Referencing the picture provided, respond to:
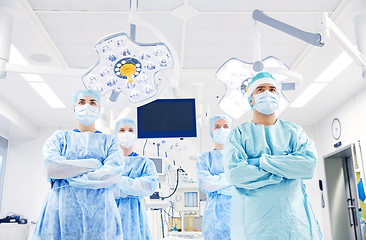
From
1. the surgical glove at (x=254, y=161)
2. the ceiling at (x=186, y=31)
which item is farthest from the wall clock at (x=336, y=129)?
the surgical glove at (x=254, y=161)

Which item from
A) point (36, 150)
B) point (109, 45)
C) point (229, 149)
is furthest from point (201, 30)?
point (36, 150)

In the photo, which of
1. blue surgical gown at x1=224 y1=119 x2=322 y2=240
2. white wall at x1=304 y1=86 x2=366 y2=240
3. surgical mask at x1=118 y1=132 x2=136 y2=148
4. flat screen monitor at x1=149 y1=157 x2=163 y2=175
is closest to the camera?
blue surgical gown at x1=224 y1=119 x2=322 y2=240

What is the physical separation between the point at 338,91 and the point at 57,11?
4.56 m

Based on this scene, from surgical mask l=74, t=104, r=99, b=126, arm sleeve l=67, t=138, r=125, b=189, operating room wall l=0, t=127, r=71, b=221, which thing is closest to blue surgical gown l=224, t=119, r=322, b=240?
arm sleeve l=67, t=138, r=125, b=189

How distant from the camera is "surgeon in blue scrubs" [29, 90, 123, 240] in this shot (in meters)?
1.96

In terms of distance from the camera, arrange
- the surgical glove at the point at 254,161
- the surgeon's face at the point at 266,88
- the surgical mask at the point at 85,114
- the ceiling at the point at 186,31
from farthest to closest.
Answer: the ceiling at the point at 186,31
the surgical mask at the point at 85,114
the surgeon's face at the point at 266,88
the surgical glove at the point at 254,161

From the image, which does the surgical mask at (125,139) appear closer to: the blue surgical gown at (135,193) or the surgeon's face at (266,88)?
the blue surgical gown at (135,193)

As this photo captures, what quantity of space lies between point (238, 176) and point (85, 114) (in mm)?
1027

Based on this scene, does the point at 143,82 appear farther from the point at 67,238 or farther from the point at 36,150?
the point at 36,150

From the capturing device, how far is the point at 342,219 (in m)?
7.64

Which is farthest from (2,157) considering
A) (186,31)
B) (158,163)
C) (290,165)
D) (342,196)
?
(290,165)

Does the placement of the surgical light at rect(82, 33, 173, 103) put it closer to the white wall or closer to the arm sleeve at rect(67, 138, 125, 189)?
the arm sleeve at rect(67, 138, 125, 189)

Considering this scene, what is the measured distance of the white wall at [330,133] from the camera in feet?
20.5

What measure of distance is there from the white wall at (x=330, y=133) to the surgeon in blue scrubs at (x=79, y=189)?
5185mm
